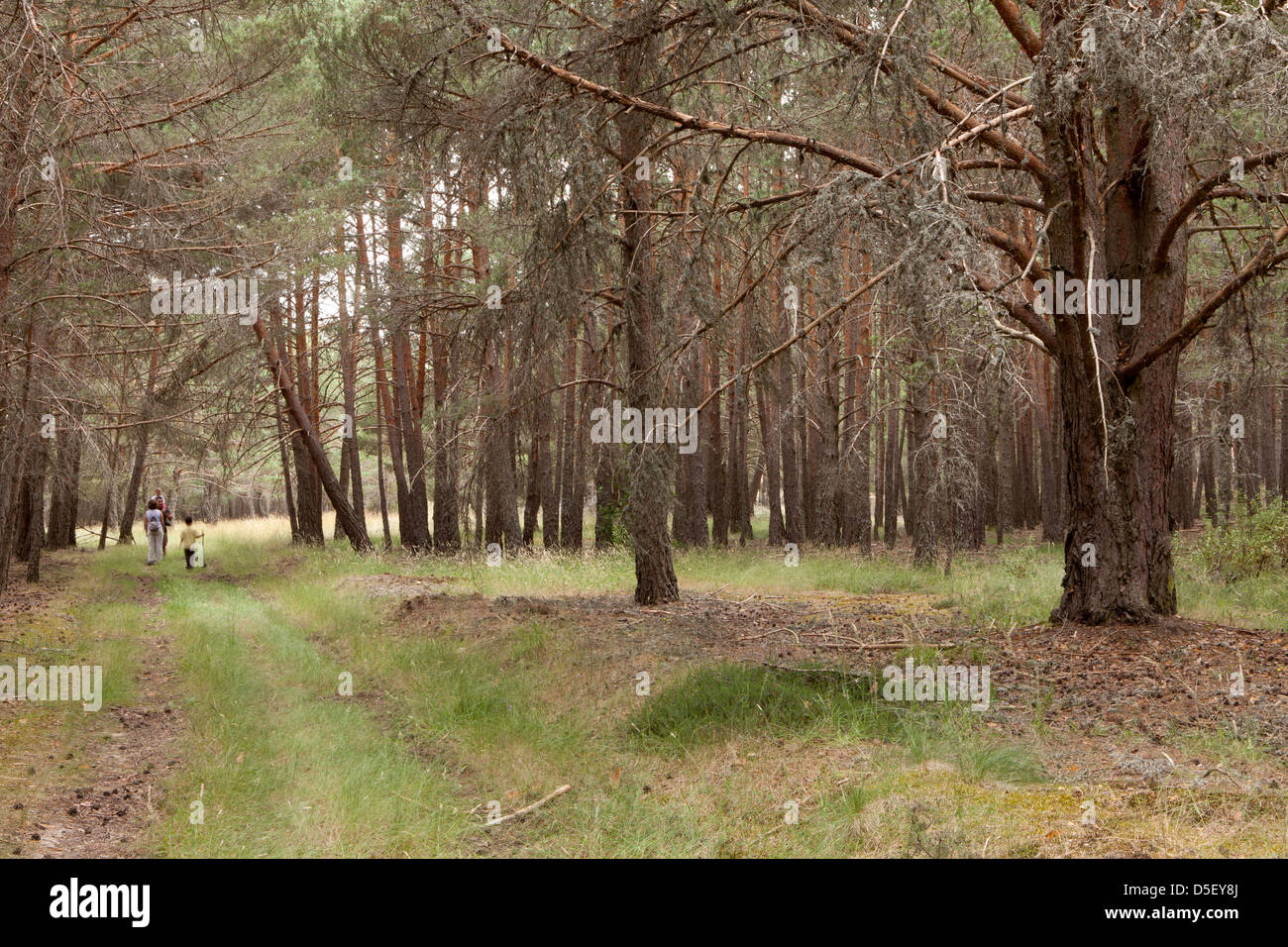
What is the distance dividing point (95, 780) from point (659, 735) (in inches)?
154

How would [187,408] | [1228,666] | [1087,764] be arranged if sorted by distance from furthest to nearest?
[187,408]
[1228,666]
[1087,764]

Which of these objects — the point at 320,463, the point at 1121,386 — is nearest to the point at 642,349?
the point at 1121,386

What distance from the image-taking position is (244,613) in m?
14.2

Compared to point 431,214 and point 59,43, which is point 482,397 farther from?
point 431,214

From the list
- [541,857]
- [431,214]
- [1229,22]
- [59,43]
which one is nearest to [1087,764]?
[541,857]

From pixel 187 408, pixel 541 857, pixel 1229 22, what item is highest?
pixel 1229 22

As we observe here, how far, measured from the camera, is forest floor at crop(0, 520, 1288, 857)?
16.5 feet

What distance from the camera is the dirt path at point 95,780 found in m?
5.30

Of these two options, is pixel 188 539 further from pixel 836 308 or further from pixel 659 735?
pixel 836 308

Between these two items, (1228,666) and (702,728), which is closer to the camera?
(702,728)

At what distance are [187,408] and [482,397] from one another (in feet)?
27.7

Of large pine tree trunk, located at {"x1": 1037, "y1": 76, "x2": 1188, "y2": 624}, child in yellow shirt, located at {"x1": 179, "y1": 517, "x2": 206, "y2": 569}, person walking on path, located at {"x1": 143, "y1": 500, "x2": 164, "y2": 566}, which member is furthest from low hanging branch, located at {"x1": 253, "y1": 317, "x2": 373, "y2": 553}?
large pine tree trunk, located at {"x1": 1037, "y1": 76, "x2": 1188, "y2": 624}

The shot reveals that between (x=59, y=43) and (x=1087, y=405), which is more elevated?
(x=59, y=43)

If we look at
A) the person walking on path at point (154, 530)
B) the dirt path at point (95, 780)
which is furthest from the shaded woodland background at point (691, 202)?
the person walking on path at point (154, 530)
